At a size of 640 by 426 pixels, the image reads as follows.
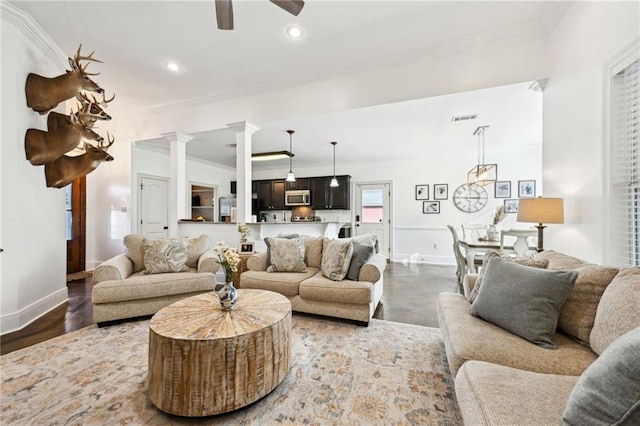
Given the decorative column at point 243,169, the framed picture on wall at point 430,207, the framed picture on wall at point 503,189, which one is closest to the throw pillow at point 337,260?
the decorative column at point 243,169

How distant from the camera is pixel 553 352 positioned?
54.9 inches

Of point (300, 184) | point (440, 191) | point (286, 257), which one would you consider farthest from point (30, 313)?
point (440, 191)

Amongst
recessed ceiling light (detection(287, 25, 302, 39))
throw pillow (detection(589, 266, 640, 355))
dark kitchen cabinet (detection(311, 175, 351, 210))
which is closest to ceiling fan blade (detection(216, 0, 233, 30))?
recessed ceiling light (detection(287, 25, 302, 39))

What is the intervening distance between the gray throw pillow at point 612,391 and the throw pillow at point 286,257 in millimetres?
2611

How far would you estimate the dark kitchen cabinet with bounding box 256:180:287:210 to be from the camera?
7.55 meters

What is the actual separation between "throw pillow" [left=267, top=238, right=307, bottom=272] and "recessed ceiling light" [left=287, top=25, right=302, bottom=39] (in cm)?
223

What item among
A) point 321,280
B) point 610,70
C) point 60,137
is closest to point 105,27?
point 60,137

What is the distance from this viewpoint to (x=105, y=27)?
2609 mm

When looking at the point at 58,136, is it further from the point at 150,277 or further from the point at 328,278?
the point at 328,278

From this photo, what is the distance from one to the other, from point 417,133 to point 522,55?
216cm

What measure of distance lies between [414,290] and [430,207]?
307 centimetres

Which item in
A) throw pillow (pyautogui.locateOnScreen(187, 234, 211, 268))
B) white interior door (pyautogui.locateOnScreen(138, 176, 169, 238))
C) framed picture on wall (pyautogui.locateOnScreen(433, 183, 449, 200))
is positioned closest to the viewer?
throw pillow (pyautogui.locateOnScreen(187, 234, 211, 268))

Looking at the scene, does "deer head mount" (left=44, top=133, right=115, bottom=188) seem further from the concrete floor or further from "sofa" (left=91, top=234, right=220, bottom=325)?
the concrete floor

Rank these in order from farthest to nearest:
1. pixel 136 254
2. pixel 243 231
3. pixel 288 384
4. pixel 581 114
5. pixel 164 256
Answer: pixel 243 231
pixel 136 254
pixel 164 256
pixel 581 114
pixel 288 384
